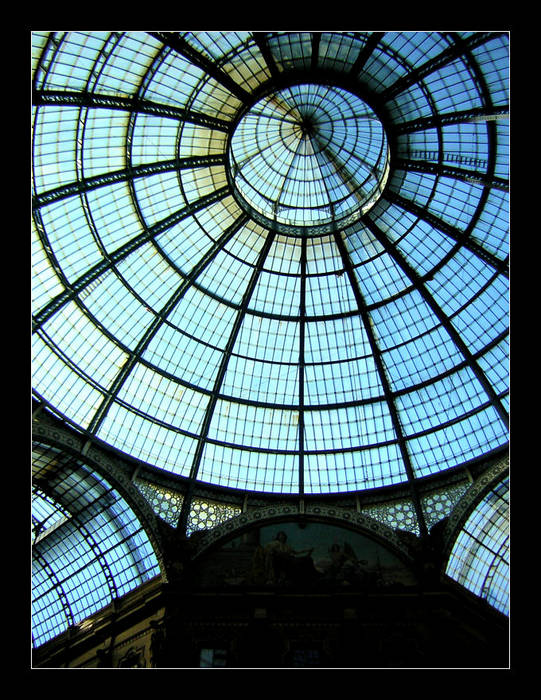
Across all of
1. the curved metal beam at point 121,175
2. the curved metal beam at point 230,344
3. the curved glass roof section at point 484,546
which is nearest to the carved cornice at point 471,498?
the curved glass roof section at point 484,546

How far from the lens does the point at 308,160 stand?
112 feet

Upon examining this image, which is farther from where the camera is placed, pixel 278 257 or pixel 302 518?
pixel 278 257

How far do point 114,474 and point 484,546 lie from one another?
61.7 ft

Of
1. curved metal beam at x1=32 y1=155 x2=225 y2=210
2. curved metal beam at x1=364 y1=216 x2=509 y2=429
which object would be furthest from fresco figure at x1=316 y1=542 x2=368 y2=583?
curved metal beam at x1=32 y1=155 x2=225 y2=210

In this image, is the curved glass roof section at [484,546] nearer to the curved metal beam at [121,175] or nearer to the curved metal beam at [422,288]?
the curved metal beam at [422,288]

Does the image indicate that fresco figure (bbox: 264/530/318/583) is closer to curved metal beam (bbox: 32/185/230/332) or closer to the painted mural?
the painted mural

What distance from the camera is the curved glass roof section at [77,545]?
3197 centimetres

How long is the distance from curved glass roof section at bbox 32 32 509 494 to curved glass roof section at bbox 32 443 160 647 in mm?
2735

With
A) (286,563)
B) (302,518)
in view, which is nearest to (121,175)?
(302,518)

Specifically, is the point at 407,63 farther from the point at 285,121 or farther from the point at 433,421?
the point at 433,421

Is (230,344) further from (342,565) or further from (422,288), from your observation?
(342,565)

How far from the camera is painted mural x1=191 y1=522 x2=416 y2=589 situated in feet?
96.2

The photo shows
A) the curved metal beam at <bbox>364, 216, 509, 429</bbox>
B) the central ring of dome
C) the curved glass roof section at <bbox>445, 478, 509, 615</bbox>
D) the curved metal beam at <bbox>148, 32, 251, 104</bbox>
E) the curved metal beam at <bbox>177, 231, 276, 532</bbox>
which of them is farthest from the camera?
the curved metal beam at <bbox>177, 231, 276, 532</bbox>
